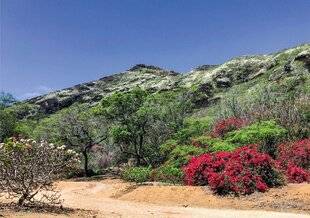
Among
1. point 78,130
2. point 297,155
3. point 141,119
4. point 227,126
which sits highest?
point 141,119

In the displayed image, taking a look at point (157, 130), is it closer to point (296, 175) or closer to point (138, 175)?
point (138, 175)

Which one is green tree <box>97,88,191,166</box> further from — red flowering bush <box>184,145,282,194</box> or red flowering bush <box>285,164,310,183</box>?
red flowering bush <box>285,164,310,183</box>

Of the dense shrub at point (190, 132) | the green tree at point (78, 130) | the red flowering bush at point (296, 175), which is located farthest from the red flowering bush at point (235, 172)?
the green tree at point (78, 130)

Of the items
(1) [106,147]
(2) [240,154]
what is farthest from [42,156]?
(1) [106,147]

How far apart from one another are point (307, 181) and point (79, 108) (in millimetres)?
22808

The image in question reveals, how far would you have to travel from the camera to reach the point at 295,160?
28.9 m

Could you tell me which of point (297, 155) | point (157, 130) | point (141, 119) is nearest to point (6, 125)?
point (157, 130)

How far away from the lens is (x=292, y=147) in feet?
99.3

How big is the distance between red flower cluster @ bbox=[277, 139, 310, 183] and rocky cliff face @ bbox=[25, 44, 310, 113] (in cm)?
5247

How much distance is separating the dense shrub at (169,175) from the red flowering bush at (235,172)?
2143 mm

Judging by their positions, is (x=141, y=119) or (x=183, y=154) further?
(x=141, y=119)

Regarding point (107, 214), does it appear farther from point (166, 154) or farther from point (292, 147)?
point (166, 154)

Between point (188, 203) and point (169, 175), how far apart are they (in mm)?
7683

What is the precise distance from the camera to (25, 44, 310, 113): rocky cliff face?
9300 cm
